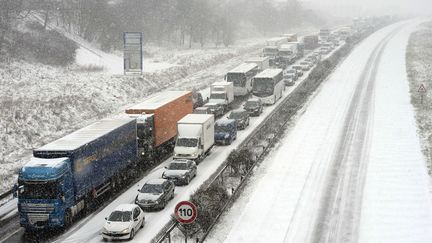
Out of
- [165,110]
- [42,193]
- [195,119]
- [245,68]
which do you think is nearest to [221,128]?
[195,119]

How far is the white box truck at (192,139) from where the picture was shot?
36438 millimetres

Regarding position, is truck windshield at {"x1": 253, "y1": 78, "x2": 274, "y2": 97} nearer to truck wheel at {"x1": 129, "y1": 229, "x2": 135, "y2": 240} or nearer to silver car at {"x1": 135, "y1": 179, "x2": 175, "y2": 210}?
silver car at {"x1": 135, "y1": 179, "x2": 175, "y2": 210}

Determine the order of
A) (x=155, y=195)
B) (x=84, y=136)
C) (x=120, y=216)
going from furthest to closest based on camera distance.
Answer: (x=84, y=136) < (x=155, y=195) < (x=120, y=216)

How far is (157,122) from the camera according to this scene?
36875 millimetres

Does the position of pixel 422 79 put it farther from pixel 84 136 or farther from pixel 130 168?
pixel 84 136

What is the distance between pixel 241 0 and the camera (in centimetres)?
18525

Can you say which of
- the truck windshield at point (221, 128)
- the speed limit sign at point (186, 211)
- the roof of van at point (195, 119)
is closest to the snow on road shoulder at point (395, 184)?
the speed limit sign at point (186, 211)

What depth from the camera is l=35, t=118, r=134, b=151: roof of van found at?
26.5 m

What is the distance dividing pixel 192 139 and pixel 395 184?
13530 mm

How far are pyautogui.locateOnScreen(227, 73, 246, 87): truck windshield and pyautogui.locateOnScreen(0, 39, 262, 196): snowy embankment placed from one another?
10229mm

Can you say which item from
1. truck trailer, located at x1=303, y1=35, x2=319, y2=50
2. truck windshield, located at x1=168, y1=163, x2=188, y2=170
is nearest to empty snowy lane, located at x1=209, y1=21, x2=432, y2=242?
truck windshield, located at x1=168, y1=163, x2=188, y2=170

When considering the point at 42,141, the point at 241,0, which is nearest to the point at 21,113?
the point at 42,141

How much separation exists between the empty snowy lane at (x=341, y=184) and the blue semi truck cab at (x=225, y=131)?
4.17 m

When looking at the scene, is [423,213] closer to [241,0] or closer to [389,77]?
[389,77]
